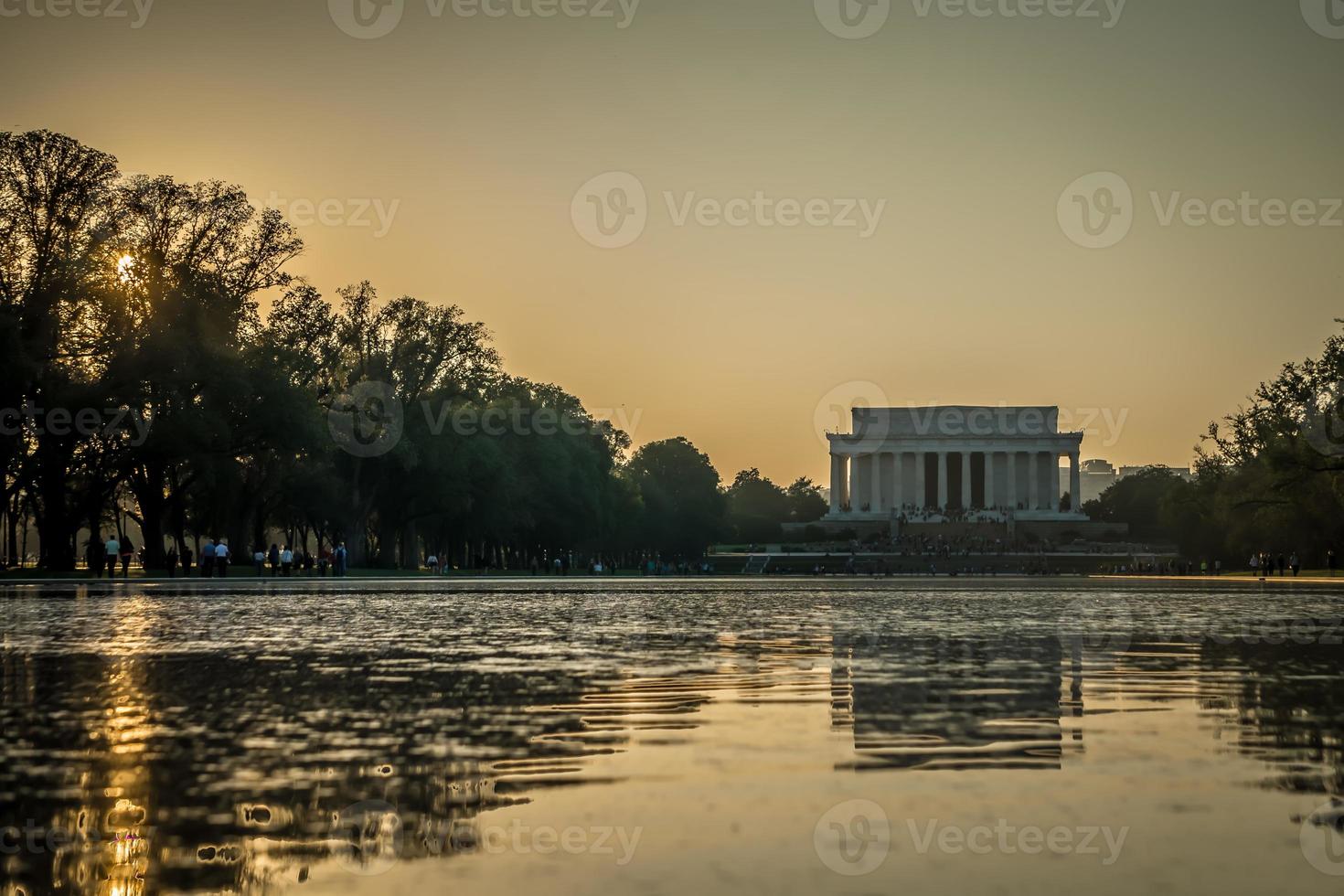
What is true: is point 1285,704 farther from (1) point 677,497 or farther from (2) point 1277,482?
(1) point 677,497

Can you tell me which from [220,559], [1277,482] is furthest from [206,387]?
[1277,482]

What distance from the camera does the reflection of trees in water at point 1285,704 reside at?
1065 centimetres

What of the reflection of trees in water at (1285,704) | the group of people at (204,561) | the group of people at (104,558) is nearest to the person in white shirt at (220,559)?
the group of people at (204,561)

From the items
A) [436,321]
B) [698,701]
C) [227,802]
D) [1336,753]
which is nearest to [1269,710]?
[1336,753]

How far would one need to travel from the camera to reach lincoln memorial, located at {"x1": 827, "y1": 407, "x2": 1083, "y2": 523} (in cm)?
17100

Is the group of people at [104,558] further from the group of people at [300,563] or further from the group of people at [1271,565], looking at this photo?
the group of people at [1271,565]

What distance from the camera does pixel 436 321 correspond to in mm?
94000

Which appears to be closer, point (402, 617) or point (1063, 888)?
point (1063, 888)

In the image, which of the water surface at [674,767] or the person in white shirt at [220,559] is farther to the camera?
the person in white shirt at [220,559]

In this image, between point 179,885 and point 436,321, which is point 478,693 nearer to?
point 179,885

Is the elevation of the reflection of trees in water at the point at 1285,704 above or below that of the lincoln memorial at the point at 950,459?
below

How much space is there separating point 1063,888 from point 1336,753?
17.0ft

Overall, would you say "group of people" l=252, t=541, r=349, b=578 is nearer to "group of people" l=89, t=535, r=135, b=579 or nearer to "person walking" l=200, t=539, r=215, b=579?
"person walking" l=200, t=539, r=215, b=579

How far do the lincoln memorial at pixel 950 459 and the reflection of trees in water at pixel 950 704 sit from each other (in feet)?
483
